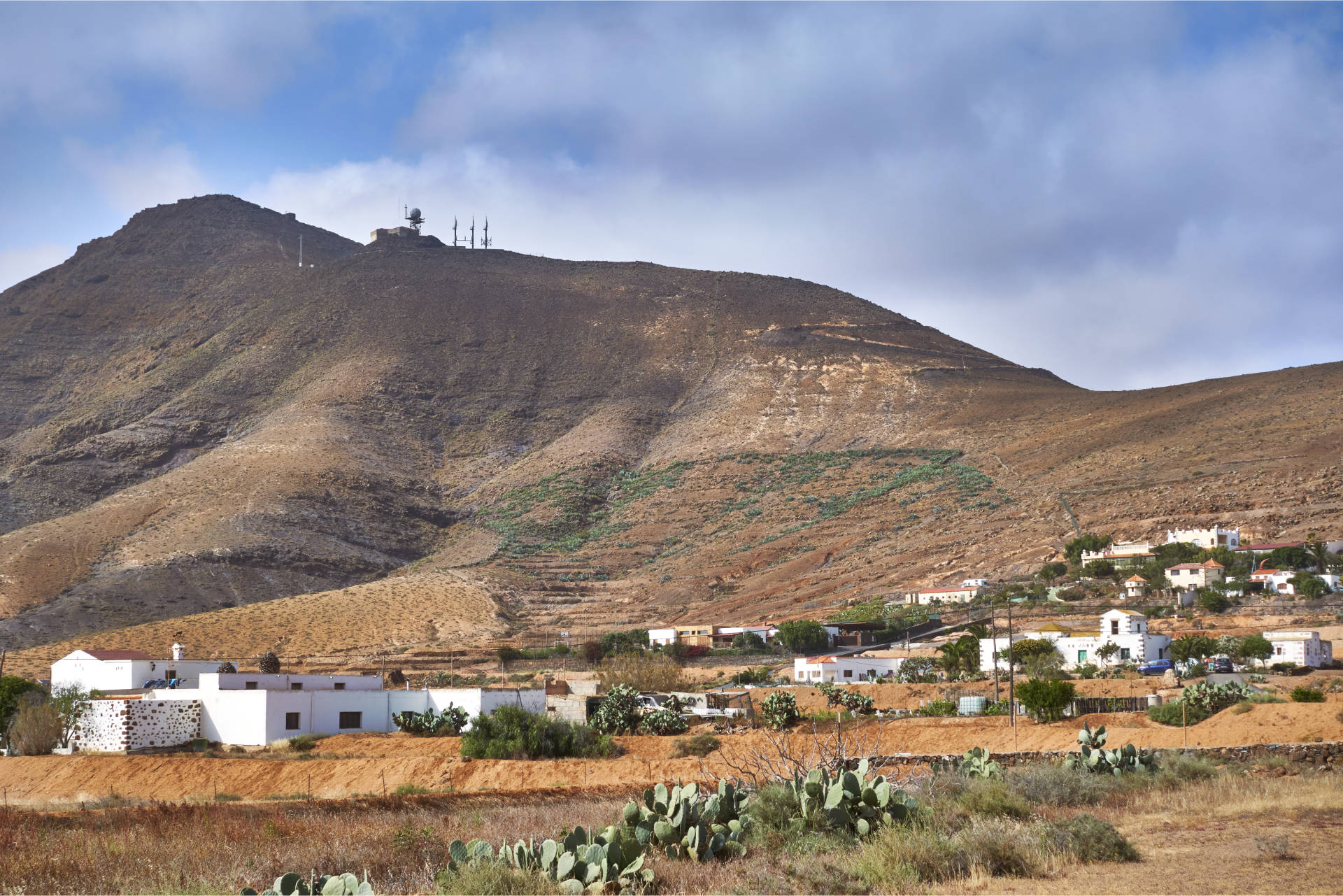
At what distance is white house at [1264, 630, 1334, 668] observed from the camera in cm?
4234

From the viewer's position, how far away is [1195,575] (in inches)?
2391

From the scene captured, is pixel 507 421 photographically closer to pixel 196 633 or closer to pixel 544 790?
pixel 196 633

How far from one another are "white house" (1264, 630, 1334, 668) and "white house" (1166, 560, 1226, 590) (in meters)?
16.1

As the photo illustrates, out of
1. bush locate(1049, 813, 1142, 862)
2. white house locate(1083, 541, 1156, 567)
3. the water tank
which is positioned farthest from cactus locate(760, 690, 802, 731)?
white house locate(1083, 541, 1156, 567)

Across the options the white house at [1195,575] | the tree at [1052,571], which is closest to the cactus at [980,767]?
the white house at [1195,575]

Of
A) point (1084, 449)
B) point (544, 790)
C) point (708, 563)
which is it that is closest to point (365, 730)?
point (544, 790)

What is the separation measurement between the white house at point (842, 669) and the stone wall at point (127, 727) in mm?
22439

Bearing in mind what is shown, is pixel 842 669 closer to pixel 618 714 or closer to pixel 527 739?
pixel 618 714

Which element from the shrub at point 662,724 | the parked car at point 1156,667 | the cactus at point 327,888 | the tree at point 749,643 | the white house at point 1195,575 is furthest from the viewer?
the white house at point 1195,575

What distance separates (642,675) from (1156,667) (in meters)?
17.9

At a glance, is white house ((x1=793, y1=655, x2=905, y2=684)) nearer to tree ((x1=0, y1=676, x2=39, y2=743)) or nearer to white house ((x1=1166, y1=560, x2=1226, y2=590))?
white house ((x1=1166, y1=560, x2=1226, y2=590))

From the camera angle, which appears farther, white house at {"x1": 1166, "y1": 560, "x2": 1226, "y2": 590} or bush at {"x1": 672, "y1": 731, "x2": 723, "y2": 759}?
white house at {"x1": 1166, "y1": 560, "x2": 1226, "y2": 590}

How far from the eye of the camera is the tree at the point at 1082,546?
65750 millimetres

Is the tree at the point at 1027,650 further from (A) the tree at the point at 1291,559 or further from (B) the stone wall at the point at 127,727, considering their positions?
(B) the stone wall at the point at 127,727
